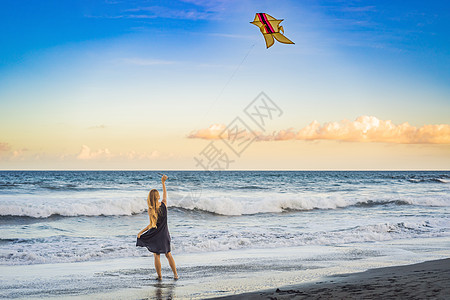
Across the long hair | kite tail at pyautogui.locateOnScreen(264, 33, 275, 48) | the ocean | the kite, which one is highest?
the kite

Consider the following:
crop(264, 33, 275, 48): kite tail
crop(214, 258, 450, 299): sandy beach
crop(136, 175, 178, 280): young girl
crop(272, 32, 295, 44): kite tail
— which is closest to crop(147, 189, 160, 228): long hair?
crop(136, 175, 178, 280): young girl

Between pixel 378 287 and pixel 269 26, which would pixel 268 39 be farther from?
pixel 378 287

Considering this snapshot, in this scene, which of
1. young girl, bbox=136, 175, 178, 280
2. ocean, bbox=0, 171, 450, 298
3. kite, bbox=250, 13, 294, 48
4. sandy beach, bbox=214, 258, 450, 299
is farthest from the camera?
young girl, bbox=136, 175, 178, 280

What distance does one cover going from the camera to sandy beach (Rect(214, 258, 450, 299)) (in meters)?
5.35

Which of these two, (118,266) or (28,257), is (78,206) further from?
(118,266)

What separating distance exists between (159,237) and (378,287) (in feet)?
11.1

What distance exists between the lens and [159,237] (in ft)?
23.7

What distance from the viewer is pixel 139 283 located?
22.7ft

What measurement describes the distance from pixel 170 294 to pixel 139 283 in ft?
3.22

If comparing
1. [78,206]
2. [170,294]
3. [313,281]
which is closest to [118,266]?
[170,294]

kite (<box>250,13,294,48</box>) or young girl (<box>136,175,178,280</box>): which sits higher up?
kite (<box>250,13,294,48</box>)

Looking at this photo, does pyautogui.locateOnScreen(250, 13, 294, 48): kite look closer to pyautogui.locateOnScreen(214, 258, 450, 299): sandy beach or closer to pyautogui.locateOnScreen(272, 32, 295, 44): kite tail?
pyautogui.locateOnScreen(272, 32, 295, 44): kite tail

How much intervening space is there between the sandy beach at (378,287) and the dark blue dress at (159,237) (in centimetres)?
178

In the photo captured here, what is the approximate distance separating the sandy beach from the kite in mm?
3567
